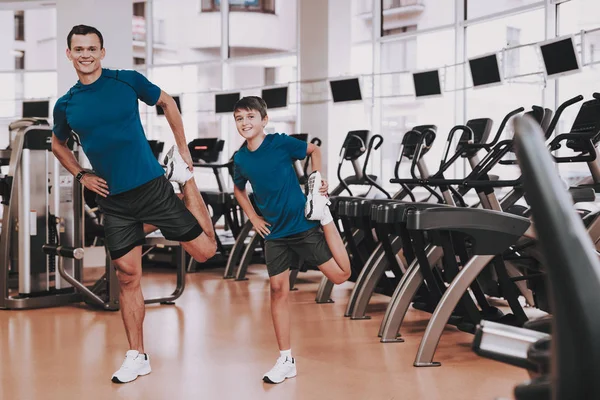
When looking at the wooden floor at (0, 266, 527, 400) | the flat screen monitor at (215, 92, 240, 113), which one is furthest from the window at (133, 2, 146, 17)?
the wooden floor at (0, 266, 527, 400)

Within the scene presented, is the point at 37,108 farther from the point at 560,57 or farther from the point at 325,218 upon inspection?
the point at 325,218

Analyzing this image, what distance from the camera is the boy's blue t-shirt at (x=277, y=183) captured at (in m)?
3.42

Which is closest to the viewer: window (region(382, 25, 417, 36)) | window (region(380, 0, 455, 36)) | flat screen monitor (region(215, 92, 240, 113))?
window (region(380, 0, 455, 36))

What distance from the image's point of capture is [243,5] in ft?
38.9

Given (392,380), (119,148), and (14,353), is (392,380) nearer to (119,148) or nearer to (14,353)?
(119,148)

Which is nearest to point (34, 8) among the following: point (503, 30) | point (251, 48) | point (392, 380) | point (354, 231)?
point (251, 48)

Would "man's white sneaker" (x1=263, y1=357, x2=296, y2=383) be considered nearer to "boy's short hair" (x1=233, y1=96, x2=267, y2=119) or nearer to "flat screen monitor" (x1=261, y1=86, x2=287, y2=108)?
"boy's short hair" (x1=233, y1=96, x2=267, y2=119)

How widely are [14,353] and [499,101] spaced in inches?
250

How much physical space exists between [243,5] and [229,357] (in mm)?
9047

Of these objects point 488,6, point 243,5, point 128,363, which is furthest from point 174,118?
point 243,5

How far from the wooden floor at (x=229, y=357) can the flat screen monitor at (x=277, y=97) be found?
4.47m

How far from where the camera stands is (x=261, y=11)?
1166cm

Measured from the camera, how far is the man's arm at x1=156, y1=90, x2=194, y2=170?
3.40 metres

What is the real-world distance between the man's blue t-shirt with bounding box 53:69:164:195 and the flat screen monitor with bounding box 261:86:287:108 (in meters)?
6.24
